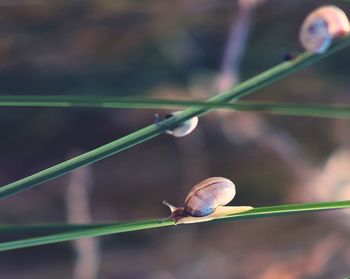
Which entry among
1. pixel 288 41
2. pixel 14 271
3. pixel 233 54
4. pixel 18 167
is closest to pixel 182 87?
pixel 233 54

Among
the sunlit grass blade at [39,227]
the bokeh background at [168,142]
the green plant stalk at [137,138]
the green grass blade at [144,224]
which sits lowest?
the green grass blade at [144,224]

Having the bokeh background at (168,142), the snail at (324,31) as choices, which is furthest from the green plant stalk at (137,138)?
the bokeh background at (168,142)

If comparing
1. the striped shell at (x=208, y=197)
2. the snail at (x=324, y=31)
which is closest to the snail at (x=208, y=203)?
the striped shell at (x=208, y=197)

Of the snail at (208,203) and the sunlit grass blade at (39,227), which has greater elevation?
the sunlit grass blade at (39,227)

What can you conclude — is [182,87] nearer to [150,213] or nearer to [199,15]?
[199,15]

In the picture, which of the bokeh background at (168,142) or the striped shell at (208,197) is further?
the bokeh background at (168,142)

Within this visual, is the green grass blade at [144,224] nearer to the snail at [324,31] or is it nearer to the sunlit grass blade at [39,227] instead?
the sunlit grass blade at [39,227]

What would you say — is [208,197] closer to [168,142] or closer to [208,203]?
[208,203]
